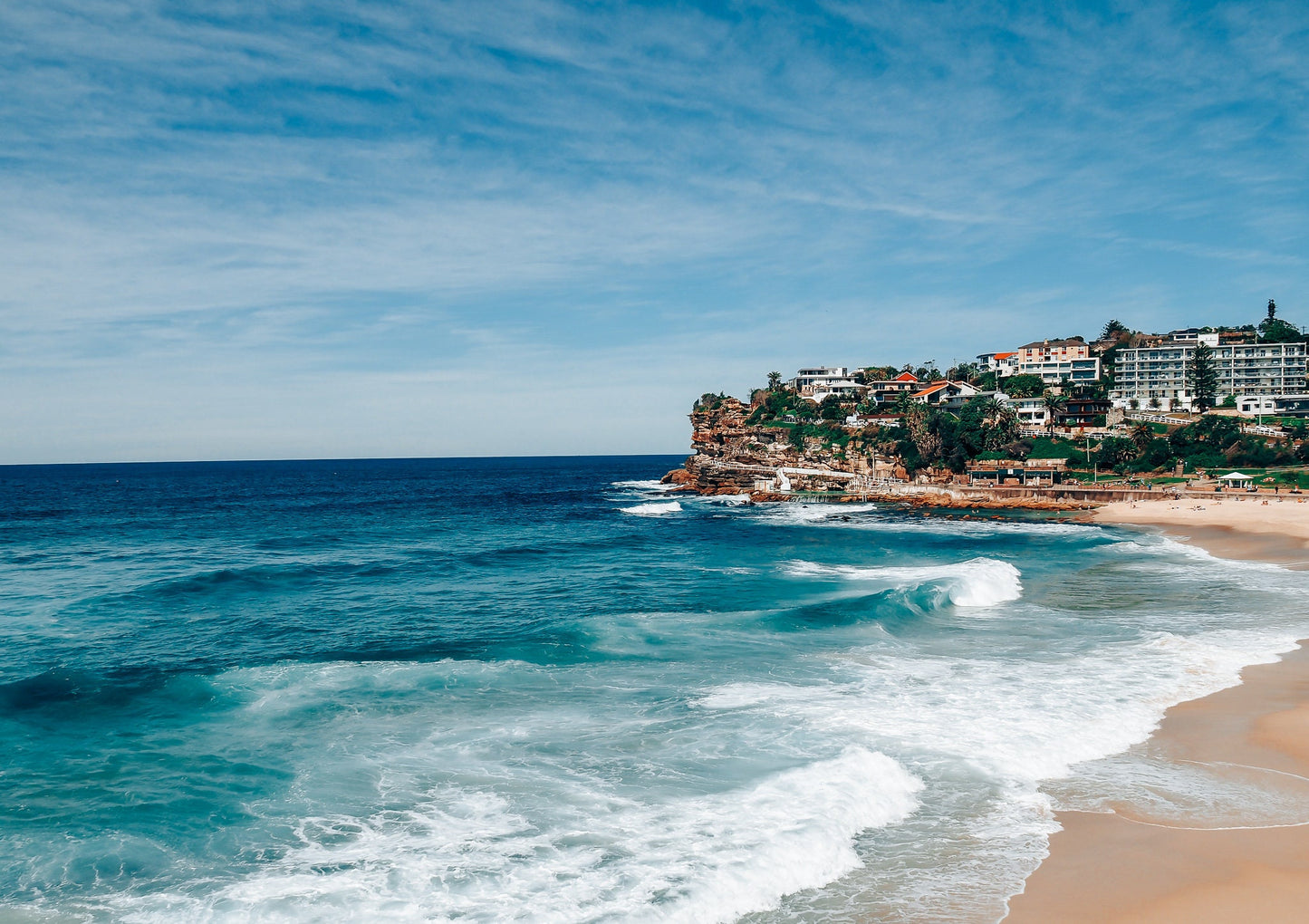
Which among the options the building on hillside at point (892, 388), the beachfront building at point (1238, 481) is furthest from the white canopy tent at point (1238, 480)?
the building on hillside at point (892, 388)

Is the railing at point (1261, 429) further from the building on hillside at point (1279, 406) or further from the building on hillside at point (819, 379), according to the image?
the building on hillside at point (819, 379)

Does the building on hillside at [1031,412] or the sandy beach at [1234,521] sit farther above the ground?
the building on hillside at [1031,412]

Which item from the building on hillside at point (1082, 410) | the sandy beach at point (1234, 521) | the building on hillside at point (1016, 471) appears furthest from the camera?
the building on hillside at point (1082, 410)

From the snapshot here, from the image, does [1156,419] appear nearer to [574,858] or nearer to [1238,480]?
[1238,480]

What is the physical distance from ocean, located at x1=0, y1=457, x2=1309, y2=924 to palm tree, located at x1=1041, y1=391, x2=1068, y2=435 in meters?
75.6

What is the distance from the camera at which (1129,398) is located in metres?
123

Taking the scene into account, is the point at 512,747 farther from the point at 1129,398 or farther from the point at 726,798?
the point at 1129,398

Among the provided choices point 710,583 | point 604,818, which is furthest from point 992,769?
point 710,583

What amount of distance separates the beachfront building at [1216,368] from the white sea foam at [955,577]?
9244 cm

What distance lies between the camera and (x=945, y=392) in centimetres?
13462

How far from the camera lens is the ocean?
1149cm

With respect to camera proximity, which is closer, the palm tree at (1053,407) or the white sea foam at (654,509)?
the white sea foam at (654,509)

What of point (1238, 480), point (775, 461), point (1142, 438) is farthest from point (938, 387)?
point (1238, 480)

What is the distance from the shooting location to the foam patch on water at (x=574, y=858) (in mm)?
10820
